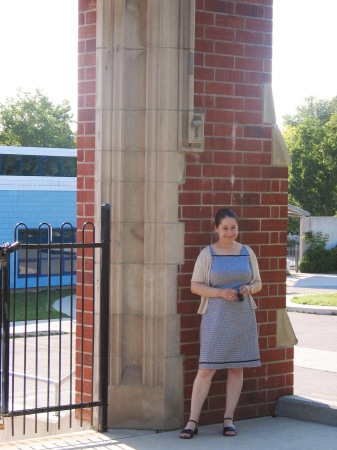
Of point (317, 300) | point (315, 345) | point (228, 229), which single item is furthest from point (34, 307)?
point (228, 229)

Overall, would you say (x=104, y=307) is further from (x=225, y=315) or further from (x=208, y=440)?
(x=208, y=440)

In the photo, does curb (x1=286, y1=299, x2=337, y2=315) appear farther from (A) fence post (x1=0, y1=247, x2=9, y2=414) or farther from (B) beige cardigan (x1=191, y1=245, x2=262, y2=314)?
(A) fence post (x1=0, y1=247, x2=9, y2=414)

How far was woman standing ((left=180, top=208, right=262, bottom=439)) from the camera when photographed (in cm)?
703

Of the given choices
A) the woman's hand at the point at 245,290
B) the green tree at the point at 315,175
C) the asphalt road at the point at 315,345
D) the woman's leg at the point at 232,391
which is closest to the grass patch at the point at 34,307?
the asphalt road at the point at 315,345

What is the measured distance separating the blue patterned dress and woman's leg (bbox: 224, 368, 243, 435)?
0.11 meters

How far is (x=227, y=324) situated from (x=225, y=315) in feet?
0.24

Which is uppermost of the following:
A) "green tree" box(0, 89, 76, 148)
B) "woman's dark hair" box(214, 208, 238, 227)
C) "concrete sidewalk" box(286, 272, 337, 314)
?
"green tree" box(0, 89, 76, 148)

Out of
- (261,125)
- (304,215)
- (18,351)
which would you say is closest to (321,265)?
(304,215)

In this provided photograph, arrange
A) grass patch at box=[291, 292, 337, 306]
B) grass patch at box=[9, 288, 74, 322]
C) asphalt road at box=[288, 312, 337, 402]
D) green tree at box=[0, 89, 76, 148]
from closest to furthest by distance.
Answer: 1. asphalt road at box=[288, 312, 337, 402]
2. grass patch at box=[291, 292, 337, 306]
3. grass patch at box=[9, 288, 74, 322]
4. green tree at box=[0, 89, 76, 148]

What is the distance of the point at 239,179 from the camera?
7.77 m

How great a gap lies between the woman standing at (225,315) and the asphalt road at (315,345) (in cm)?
150

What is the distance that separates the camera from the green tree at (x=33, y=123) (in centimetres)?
9525

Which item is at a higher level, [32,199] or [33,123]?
[33,123]

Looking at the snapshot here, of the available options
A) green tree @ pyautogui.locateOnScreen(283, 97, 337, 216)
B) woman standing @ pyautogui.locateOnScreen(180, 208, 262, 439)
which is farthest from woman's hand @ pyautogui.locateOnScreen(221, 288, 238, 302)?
green tree @ pyautogui.locateOnScreen(283, 97, 337, 216)
